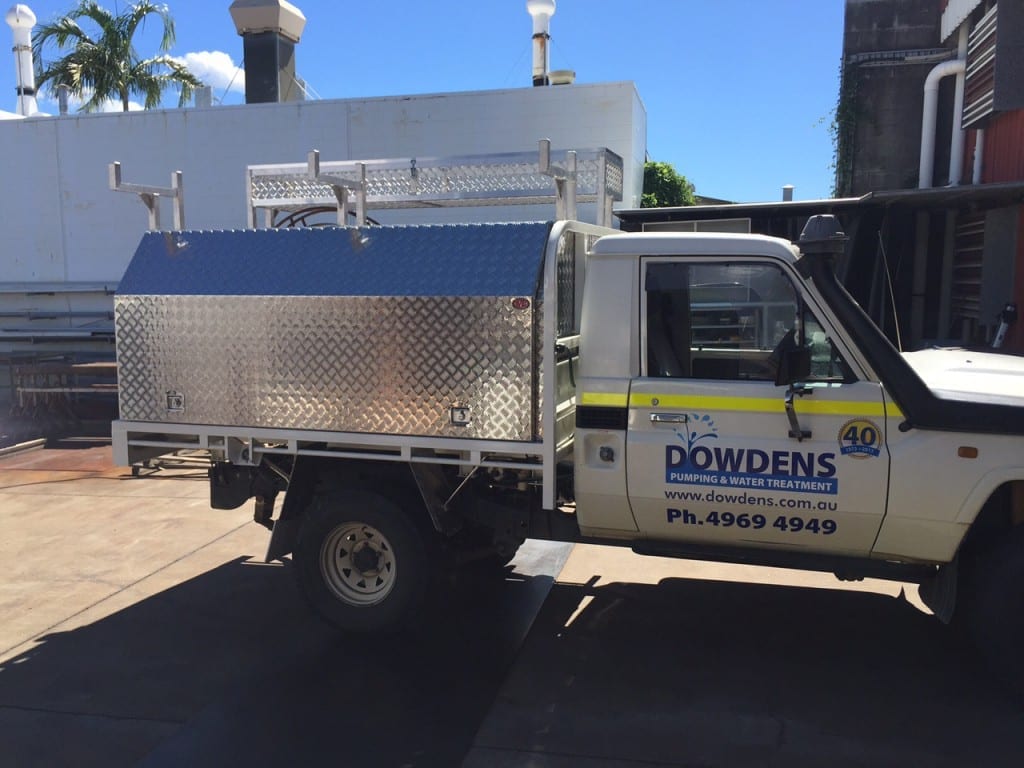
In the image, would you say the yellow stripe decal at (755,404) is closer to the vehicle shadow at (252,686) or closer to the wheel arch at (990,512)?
the wheel arch at (990,512)

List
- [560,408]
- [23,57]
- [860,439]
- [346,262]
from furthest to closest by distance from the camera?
[23,57] < [346,262] < [560,408] < [860,439]

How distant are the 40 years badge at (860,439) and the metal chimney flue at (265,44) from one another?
12.7 m

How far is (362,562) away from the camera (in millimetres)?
5066

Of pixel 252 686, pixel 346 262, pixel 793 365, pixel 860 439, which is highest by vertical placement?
pixel 346 262

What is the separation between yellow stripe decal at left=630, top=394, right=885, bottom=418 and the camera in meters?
4.06

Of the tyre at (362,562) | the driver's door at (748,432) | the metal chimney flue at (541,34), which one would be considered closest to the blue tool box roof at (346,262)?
the driver's door at (748,432)

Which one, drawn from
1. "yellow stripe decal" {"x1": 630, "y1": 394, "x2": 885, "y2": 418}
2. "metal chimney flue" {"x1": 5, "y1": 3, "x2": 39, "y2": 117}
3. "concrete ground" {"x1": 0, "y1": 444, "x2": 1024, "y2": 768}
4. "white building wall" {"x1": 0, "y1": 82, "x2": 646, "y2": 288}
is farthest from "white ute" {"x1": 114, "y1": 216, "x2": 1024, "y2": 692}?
Result: "metal chimney flue" {"x1": 5, "y1": 3, "x2": 39, "y2": 117}

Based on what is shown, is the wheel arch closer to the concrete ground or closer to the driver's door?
the driver's door

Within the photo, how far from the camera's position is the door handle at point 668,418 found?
4305mm

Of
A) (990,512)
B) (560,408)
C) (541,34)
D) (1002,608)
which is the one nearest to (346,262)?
(560,408)

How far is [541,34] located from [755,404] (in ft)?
35.4

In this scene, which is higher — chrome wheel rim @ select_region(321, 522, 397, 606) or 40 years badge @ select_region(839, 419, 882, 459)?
40 years badge @ select_region(839, 419, 882, 459)

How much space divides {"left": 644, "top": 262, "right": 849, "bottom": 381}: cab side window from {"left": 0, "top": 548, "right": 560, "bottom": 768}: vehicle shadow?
1941 millimetres

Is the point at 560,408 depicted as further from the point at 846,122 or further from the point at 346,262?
the point at 846,122
